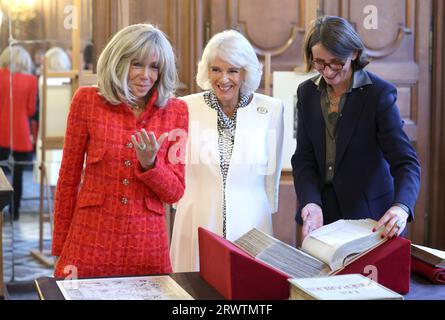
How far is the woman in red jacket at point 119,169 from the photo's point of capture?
277 cm

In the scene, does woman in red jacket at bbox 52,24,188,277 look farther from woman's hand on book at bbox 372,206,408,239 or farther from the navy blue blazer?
woman's hand on book at bbox 372,206,408,239

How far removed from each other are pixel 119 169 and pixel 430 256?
3.52 ft

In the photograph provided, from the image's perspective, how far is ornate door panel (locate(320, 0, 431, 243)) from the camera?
5629 mm

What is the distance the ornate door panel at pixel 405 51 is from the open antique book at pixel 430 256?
10.0 feet

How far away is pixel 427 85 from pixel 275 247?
3604 mm

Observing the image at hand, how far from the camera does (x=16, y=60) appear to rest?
6020mm

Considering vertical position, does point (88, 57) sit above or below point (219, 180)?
above

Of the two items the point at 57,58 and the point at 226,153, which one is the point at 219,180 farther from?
the point at 57,58

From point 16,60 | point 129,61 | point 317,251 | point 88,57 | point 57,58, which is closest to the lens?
point 317,251

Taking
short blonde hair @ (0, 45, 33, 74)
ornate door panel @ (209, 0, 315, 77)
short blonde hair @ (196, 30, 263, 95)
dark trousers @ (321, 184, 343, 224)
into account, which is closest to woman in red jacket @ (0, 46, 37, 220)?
short blonde hair @ (0, 45, 33, 74)

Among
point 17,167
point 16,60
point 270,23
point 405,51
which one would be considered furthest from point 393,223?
point 17,167
